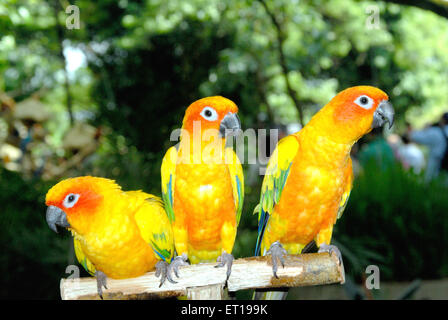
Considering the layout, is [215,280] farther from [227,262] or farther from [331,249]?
[331,249]

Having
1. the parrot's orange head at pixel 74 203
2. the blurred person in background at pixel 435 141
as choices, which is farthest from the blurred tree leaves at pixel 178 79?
the parrot's orange head at pixel 74 203

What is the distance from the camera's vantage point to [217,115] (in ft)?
5.33

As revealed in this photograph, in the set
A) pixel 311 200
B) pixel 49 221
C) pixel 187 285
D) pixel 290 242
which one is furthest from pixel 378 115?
pixel 49 221

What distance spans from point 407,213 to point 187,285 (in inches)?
161

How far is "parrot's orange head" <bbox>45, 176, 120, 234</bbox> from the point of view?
5.31 feet

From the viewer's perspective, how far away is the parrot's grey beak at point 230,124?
5.29 feet

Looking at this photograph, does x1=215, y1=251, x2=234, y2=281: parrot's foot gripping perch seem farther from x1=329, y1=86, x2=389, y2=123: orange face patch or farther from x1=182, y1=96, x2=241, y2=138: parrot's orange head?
x1=329, y1=86, x2=389, y2=123: orange face patch

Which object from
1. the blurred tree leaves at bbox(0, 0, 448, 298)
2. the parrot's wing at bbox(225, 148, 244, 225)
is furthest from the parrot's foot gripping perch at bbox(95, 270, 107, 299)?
the blurred tree leaves at bbox(0, 0, 448, 298)

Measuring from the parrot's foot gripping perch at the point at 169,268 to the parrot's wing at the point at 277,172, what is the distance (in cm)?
54

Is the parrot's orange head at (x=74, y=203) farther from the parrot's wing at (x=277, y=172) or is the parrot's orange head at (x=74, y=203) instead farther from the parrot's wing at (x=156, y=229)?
the parrot's wing at (x=277, y=172)

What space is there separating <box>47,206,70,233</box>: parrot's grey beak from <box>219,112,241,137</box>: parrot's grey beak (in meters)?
0.81

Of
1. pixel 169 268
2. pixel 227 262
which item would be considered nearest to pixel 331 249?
pixel 227 262

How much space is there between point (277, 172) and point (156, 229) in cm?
70
